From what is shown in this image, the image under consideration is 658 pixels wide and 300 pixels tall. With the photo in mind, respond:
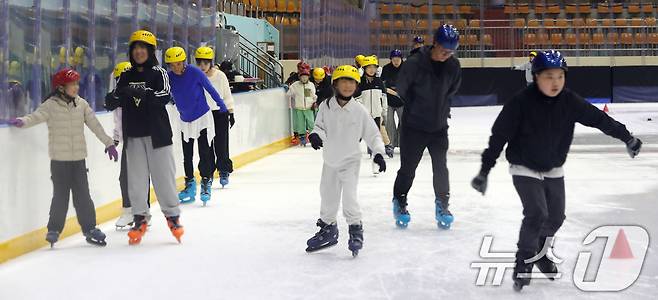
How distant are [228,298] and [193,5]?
292 inches

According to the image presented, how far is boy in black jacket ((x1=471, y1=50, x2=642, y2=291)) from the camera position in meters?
4.12

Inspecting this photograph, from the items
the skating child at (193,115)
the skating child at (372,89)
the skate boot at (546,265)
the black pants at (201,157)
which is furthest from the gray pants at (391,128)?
the skate boot at (546,265)

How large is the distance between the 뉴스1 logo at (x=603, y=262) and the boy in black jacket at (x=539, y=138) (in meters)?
0.22

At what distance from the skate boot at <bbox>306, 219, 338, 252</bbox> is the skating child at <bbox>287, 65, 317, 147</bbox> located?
366 inches

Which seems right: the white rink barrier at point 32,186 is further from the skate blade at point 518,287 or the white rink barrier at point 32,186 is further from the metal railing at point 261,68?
the metal railing at point 261,68

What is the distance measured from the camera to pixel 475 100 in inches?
1095

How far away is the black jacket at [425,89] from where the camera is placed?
608cm

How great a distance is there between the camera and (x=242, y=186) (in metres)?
9.11

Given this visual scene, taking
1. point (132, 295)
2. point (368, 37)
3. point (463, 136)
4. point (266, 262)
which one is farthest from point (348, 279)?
point (368, 37)

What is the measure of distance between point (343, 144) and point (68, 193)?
5.88 feet

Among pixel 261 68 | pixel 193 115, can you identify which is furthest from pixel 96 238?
pixel 261 68

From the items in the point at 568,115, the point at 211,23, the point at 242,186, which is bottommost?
the point at 242,186

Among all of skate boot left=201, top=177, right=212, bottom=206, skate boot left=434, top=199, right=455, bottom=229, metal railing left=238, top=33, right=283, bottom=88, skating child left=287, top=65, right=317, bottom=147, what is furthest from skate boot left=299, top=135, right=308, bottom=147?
skate boot left=434, top=199, right=455, bottom=229

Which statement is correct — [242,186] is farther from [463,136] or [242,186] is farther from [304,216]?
[463,136]
